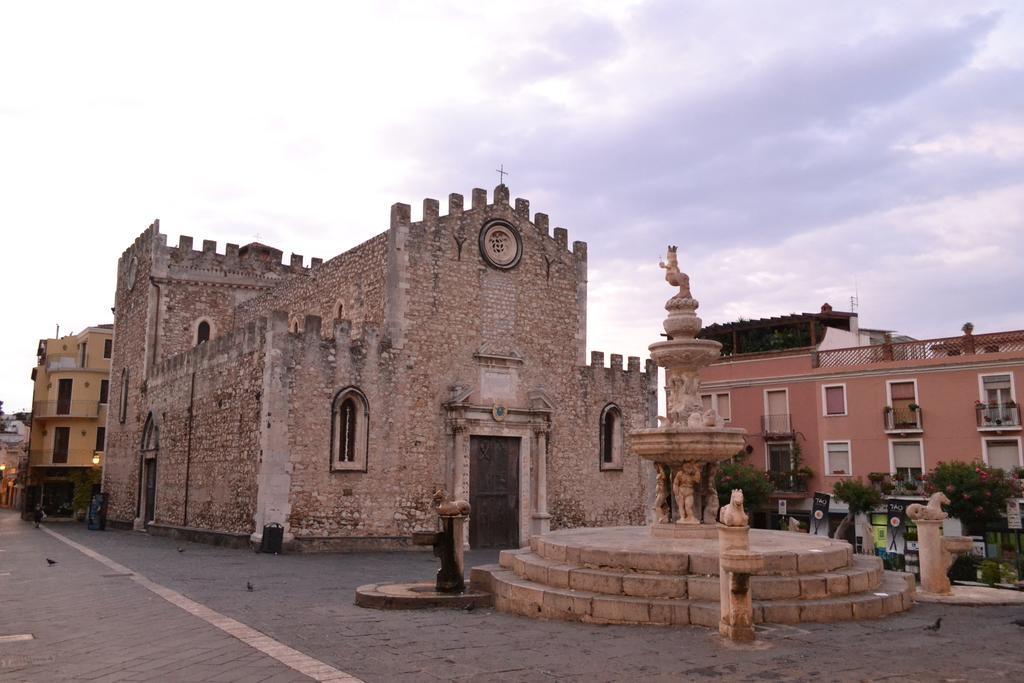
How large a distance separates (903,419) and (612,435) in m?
13.2

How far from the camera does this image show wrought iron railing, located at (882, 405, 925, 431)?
3111 cm

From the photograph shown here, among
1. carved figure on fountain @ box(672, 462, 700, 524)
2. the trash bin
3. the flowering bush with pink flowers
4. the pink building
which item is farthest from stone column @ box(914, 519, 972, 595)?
the pink building

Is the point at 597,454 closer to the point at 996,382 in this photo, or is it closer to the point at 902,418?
the point at 902,418

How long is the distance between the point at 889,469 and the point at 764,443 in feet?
17.8

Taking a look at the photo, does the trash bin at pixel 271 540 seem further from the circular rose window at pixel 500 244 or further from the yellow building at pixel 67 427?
the yellow building at pixel 67 427

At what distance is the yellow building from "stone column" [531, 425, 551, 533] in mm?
30871

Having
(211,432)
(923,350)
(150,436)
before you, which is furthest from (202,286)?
(923,350)

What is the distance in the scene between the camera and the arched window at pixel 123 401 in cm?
3244

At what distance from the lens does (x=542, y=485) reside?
2319 cm

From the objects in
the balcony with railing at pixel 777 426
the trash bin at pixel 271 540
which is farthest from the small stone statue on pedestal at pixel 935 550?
the balcony with railing at pixel 777 426

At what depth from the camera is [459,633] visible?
8.50 metres

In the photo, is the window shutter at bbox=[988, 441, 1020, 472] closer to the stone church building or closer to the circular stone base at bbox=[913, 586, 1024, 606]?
the stone church building

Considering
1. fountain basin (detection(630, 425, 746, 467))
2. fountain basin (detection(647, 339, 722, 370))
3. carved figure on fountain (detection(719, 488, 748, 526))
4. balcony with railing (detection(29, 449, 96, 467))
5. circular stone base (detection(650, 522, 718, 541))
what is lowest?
circular stone base (detection(650, 522, 718, 541))

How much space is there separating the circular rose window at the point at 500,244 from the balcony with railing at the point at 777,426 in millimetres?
16810
